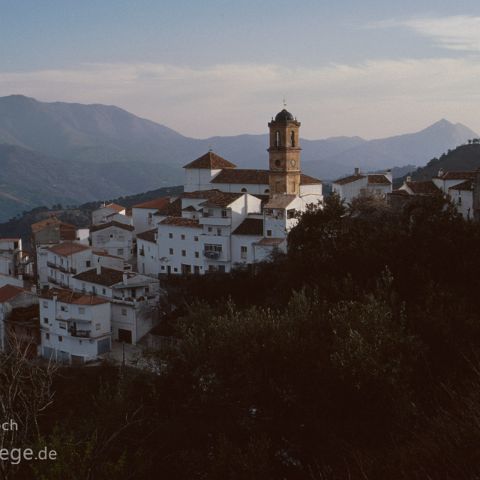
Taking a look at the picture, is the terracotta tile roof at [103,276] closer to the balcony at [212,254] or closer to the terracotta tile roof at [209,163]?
the balcony at [212,254]

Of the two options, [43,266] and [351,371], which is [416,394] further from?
[43,266]

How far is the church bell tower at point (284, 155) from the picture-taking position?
1962 inches

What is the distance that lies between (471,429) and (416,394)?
6.14 meters

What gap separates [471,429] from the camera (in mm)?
6195

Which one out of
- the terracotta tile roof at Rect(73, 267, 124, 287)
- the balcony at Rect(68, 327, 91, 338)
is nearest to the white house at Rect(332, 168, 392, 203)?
the terracotta tile roof at Rect(73, 267, 124, 287)

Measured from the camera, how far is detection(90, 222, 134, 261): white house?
54.7 metres

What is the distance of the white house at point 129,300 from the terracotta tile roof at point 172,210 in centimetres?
896

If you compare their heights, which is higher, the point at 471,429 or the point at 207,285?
the point at 471,429

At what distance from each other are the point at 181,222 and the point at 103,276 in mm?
6960

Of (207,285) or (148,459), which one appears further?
(207,285)

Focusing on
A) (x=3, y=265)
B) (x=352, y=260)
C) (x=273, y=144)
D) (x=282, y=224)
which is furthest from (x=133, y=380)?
(x=3, y=265)

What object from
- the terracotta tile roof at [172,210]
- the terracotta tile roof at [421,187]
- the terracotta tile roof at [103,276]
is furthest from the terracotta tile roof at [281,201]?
the terracotta tile roof at [421,187]

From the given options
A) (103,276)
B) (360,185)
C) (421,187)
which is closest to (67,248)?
(103,276)

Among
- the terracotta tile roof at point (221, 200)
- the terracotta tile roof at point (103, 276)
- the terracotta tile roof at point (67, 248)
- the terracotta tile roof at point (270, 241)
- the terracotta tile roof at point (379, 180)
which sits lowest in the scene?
the terracotta tile roof at point (103, 276)
